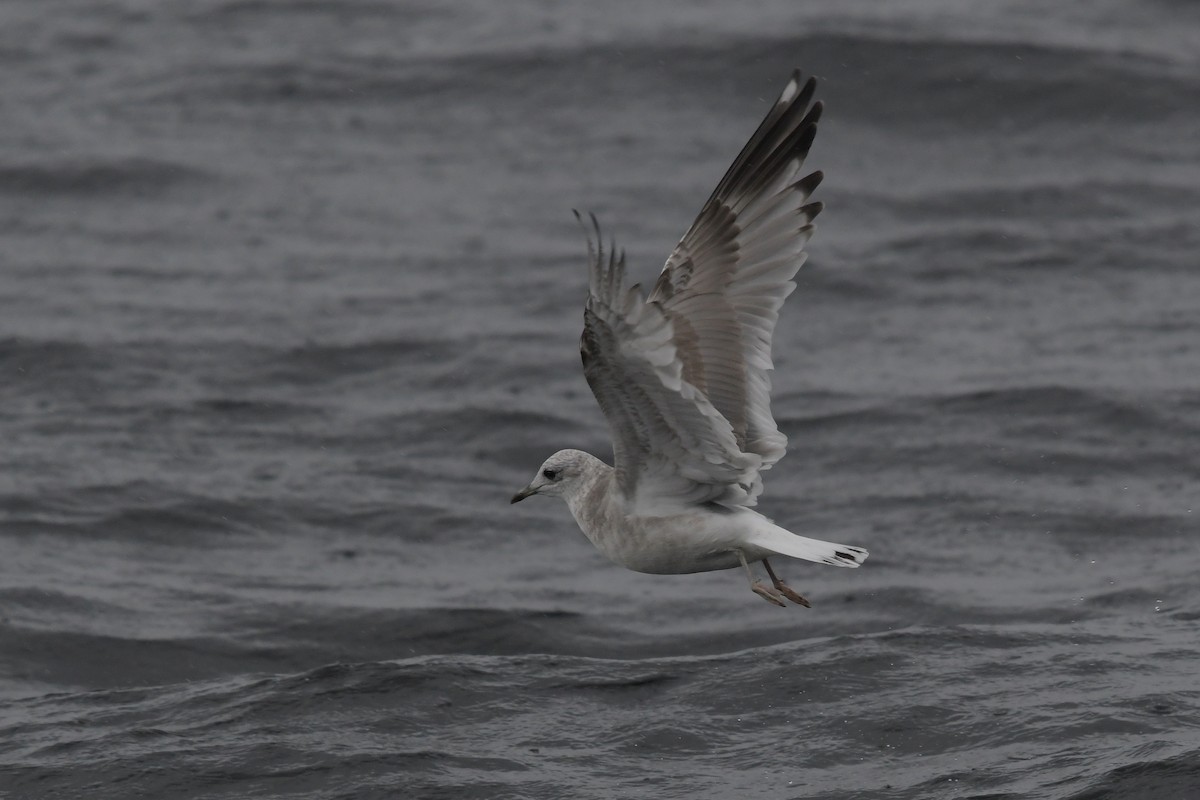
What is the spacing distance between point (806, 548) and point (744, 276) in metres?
1.36

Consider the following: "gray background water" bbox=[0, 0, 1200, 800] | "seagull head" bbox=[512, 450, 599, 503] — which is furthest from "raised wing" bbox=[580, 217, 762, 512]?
"gray background water" bbox=[0, 0, 1200, 800]

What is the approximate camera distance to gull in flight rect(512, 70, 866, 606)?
26.2 ft

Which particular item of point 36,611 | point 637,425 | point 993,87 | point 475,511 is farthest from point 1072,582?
point 993,87

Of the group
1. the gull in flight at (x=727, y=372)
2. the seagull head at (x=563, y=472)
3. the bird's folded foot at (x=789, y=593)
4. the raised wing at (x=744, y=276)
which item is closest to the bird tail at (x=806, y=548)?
the gull in flight at (x=727, y=372)

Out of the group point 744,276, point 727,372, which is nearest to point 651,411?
point 727,372

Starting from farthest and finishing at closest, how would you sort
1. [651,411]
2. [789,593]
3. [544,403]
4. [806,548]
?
[544,403] < [789,593] < [806,548] < [651,411]

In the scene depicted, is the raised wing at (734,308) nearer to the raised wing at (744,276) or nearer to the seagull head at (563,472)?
the raised wing at (744,276)

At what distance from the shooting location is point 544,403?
15.5m

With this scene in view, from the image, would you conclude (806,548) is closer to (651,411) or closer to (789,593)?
(789,593)

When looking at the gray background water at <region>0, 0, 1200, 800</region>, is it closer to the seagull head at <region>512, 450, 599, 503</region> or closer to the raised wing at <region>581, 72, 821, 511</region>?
the seagull head at <region>512, 450, 599, 503</region>

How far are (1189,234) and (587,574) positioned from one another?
7771 millimetres

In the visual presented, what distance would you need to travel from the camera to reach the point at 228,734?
10008 millimetres

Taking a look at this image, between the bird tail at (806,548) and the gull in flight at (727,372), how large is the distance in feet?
0.04

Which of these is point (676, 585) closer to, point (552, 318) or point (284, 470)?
point (284, 470)
